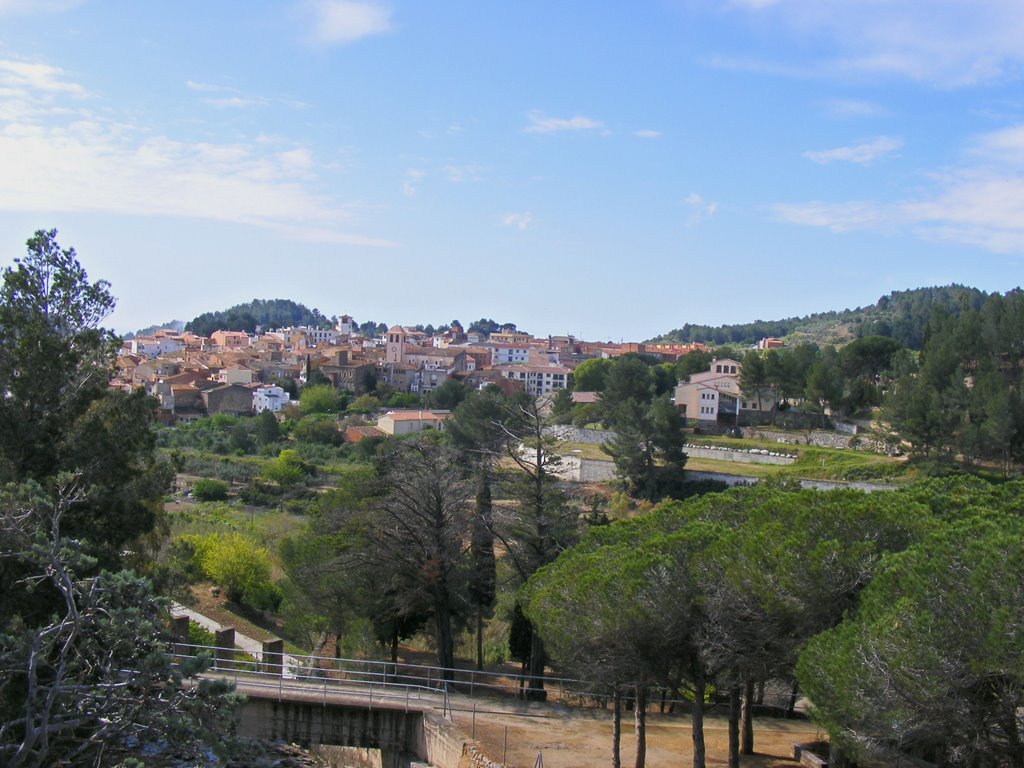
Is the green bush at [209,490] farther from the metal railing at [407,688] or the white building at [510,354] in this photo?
the white building at [510,354]

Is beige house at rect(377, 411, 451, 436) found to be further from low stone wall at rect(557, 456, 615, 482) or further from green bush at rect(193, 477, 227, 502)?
green bush at rect(193, 477, 227, 502)

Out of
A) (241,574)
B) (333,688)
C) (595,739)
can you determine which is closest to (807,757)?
(595,739)

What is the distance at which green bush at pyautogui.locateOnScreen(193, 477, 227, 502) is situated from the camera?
162 feet

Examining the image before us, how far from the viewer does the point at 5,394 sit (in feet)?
48.0

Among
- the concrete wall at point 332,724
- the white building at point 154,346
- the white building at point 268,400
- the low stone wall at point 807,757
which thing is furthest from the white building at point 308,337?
the low stone wall at point 807,757

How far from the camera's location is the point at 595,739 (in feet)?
49.9

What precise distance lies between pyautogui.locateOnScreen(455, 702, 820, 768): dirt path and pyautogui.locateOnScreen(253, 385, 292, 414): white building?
199ft

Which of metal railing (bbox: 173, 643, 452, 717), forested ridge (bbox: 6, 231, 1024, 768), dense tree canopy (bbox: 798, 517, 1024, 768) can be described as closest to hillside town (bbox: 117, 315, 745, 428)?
forested ridge (bbox: 6, 231, 1024, 768)

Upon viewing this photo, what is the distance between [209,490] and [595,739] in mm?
38153

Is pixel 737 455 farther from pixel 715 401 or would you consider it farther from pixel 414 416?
pixel 414 416

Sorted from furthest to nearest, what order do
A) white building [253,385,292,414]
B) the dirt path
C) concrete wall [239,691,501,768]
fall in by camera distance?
white building [253,385,292,414] < concrete wall [239,691,501,768] < the dirt path

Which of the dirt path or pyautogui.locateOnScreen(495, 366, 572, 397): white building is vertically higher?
pyautogui.locateOnScreen(495, 366, 572, 397): white building

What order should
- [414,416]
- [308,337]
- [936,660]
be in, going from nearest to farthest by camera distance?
[936,660], [414,416], [308,337]

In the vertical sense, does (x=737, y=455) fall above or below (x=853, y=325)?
below
